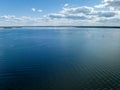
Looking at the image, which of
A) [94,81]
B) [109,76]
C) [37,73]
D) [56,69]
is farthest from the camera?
[56,69]

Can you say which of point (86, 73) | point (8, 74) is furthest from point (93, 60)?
point (8, 74)

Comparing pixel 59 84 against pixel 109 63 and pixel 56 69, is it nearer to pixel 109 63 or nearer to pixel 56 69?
A: pixel 56 69

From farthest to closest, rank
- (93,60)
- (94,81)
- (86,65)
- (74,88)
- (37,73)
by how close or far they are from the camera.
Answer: (93,60), (86,65), (37,73), (94,81), (74,88)

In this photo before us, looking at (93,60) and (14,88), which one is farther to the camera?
(93,60)

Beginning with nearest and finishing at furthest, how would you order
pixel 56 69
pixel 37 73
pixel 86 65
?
pixel 37 73, pixel 56 69, pixel 86 65

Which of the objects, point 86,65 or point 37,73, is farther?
point 86,65

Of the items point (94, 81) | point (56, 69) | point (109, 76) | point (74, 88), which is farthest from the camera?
point (56, 69)

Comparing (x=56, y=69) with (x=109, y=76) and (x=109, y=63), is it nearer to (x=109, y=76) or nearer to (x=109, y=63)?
(x=109, y=76)

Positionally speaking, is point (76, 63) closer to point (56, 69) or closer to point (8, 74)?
point (56, 69)

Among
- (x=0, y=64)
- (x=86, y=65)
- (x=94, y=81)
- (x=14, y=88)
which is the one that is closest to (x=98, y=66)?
(x=86, y=65)
